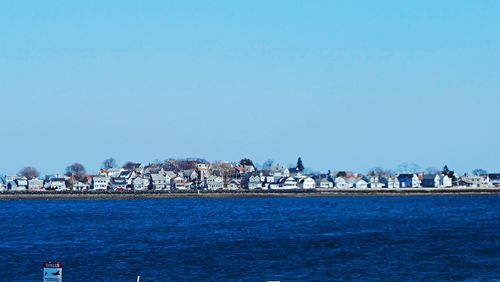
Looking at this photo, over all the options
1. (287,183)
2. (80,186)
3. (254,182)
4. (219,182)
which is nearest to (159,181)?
(219,182)

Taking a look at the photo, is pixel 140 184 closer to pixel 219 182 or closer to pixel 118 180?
pixel 118 180

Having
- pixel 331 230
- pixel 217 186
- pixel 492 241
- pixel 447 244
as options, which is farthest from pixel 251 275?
pixel 217 186

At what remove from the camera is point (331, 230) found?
6381 cm

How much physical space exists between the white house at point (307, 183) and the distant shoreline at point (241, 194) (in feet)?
24.8

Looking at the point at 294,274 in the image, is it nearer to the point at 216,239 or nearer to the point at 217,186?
the point at 216,239

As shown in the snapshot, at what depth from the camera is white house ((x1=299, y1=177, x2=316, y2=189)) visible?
18388cm

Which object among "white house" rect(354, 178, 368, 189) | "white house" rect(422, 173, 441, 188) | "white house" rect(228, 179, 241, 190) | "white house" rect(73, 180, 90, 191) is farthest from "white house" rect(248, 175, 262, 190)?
"white house" rect(422, 173, 441, 188)

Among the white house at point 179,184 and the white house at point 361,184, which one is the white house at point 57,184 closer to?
the white house at point 179,184

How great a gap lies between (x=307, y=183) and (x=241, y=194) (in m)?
19.5

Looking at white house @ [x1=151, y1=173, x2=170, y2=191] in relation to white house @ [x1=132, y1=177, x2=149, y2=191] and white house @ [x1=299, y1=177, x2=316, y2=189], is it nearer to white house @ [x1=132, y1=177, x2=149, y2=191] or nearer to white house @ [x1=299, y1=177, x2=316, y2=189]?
white house @ [x1=132, y1=177, x2=149, y2=191]

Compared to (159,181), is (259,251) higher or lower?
lower

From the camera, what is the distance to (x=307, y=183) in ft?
607

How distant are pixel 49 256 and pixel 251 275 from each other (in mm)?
13226

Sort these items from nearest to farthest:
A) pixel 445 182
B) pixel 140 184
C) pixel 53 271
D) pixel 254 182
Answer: pixel 53 271 → pixel 140 184 → pixel 254 182 → pixel 445 182
